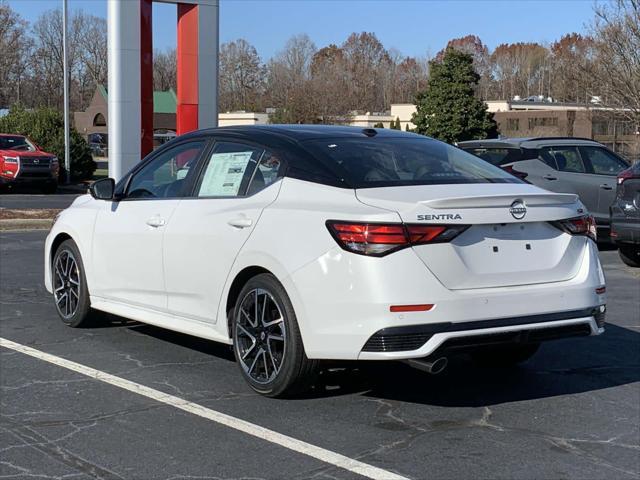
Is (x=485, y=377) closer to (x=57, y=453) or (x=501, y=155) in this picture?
(x=57, y=453)

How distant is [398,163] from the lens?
5449mm

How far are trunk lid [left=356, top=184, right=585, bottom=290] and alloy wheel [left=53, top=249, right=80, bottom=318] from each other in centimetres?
323

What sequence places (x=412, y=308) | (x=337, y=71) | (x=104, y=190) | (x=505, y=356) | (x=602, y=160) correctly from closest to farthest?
(x=412, y=308), (x=505, y=356), (x=104, y=190), (x=602, y=160), (x=337, y=71)

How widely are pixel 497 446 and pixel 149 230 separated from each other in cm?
292

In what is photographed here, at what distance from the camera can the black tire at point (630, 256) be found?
1189 centimetres

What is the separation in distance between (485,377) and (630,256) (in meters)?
6.75

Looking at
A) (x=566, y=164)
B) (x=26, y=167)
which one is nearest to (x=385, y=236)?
(x=566, y=164)

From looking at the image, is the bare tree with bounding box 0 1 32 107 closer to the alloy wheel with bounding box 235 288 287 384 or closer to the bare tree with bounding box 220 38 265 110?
the bare tree with bounding box 220 38 265 110

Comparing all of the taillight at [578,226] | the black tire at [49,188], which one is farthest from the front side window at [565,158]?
the black tire at [49,188]

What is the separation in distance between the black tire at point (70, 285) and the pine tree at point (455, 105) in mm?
36733

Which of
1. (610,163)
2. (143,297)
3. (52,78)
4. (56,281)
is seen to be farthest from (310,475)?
(52,78)

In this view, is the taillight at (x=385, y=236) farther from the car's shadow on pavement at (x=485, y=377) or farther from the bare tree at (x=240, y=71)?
the bare tree at (x=240, y=71)

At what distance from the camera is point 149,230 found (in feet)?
20.4

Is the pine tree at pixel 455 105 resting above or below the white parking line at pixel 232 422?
above
